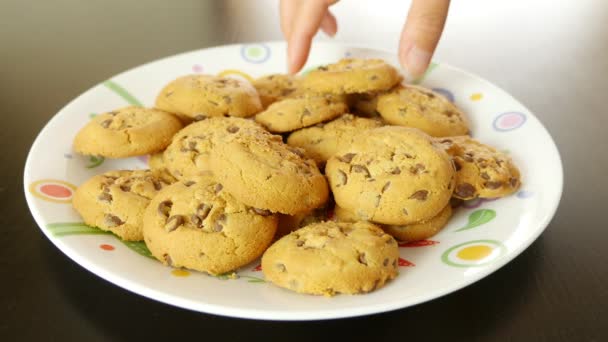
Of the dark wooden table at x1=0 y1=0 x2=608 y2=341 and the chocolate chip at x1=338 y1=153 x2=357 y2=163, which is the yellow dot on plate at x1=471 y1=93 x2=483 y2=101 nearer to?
the dark wooden table at x1=0 y1=0 x2=608 y2=341

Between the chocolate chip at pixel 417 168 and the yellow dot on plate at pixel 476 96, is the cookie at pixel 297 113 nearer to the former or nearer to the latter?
the chocolate chip at pixel 417 168

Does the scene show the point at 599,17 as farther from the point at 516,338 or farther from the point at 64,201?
the point at 64,201

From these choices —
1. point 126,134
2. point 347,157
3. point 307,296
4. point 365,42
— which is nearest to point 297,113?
point 347,157

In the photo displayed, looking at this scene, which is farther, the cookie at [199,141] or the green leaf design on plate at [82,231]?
the cookie at [199,141]

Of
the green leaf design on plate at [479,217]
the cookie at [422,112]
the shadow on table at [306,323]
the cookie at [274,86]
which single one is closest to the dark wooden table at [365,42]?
the shadow on table at [306,323]

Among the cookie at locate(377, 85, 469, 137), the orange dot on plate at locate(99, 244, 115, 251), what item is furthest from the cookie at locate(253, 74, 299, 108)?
the orange dot on plate at locate(99, 244, 115, 251)

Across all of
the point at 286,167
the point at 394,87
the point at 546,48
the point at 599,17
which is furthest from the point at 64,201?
the point at 599,17

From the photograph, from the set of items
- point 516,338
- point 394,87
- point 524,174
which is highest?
point 394,87
